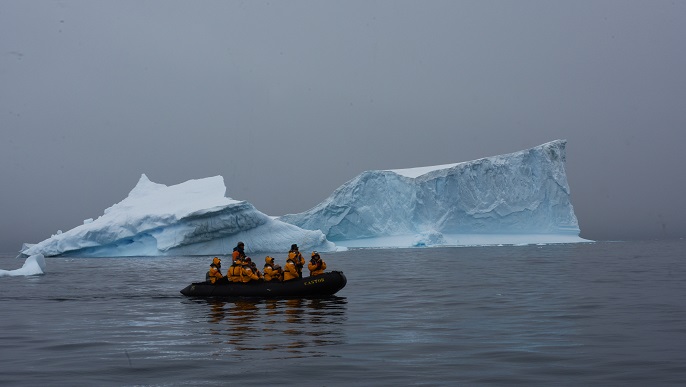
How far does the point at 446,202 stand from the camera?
57219 millimetres

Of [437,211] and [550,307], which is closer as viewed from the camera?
[550,307]

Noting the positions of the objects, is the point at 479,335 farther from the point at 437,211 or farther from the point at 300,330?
the point at 437,211

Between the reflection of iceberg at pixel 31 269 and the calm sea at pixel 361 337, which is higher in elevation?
the reflection of iceberg at pixel 31 269

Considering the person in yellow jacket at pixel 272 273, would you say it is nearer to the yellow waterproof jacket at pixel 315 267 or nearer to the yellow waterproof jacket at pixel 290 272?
the yellow waterproof jacket at pixel 290 272

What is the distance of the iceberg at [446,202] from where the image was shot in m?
56.1

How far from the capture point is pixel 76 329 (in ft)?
42.3

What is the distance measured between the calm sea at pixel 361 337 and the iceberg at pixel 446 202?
35.3 meters

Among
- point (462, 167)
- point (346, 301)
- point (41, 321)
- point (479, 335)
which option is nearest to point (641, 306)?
point (479, 335)

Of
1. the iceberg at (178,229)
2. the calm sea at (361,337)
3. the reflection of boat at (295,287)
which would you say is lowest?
the calm sea at (361,337)

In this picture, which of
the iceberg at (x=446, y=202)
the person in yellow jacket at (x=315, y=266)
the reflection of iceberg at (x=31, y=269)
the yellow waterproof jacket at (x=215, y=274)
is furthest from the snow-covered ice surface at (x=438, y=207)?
the person in yellow jacket at (x=315, y=266)

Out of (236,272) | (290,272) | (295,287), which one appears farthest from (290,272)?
(236,272)

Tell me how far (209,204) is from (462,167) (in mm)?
21921

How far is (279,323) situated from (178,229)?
3153cm

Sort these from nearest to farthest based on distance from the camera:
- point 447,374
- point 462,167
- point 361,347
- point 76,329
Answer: point 447,374, point 361,347, point 76,329, point 462,167
